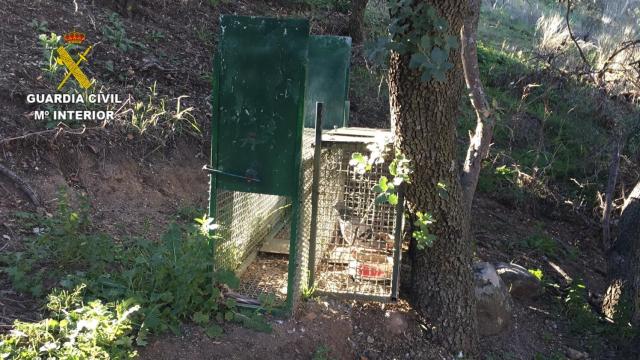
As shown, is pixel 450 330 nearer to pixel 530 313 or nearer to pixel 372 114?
pixel 530 313

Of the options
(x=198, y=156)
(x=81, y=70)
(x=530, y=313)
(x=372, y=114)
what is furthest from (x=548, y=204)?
(x=81, y=70)

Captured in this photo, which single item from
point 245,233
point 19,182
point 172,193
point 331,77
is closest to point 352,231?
point 245,233

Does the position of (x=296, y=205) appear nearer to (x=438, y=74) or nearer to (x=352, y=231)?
(x=352, y=231)

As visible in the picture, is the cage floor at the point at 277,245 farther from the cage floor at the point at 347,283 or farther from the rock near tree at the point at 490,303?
the rock near tree at the point at 490,303

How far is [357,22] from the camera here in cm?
952

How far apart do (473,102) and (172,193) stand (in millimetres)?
2706

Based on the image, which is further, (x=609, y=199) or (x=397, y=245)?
(x=609, y=199)

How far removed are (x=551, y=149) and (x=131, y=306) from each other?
7.21 meters

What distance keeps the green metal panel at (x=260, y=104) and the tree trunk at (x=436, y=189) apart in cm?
78

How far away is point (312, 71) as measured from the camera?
5.62 meters

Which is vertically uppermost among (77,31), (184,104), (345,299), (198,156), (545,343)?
(77,31)

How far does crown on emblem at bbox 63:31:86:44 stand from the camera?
21.6 feet

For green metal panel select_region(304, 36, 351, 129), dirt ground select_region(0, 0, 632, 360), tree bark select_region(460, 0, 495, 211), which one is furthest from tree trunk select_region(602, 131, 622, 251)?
green metal panel select_region(304, 36, 351, 129)

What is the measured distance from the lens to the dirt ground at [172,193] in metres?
3.86
